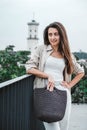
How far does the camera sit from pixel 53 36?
466cm

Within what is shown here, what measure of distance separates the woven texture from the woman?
11cm

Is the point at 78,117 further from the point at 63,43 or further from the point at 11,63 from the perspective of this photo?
the point at 11,63

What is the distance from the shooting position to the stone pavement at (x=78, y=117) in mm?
8102

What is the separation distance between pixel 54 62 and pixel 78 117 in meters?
4.73

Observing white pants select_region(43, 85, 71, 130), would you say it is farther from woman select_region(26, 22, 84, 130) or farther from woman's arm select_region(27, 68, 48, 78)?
woman's arm select_region(27, 68, 48, 78)

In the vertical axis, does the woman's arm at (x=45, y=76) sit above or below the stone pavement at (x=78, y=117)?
above

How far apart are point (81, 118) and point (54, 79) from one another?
462 centimetres

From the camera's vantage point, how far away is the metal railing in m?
3.87

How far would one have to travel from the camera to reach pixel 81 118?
9.13 meters

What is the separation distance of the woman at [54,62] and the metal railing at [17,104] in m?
0.19

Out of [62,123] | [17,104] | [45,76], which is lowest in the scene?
[62,123]

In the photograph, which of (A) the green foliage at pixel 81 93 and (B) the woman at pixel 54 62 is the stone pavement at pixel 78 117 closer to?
(A) the green foliage at pixel 81 93

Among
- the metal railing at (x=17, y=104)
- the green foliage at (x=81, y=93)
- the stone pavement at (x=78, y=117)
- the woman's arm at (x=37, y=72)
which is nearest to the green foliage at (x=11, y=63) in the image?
the green foliage at (x=81, y=93)

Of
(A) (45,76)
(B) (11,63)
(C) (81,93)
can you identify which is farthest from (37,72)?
(B) (11,63)
